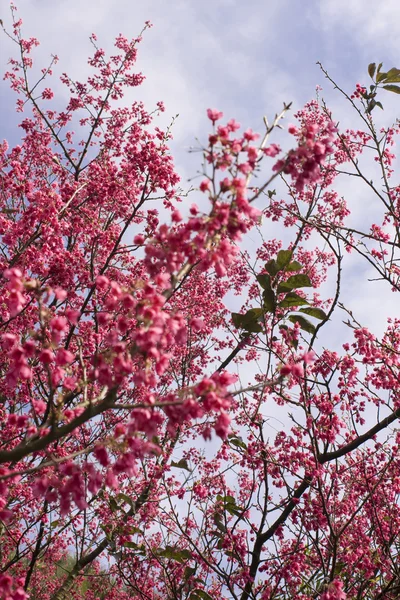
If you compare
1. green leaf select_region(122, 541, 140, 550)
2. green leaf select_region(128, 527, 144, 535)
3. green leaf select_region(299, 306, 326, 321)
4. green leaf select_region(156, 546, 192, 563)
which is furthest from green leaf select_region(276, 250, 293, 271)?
green leaf select_region(122, 541, 140, 550)

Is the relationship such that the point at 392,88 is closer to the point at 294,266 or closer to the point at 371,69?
the point at 371,69

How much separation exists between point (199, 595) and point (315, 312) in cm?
409

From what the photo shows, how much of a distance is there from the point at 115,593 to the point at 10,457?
908 cm

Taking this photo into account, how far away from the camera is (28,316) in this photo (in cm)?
662

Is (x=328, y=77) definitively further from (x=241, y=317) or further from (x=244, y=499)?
(x=244, y=499)

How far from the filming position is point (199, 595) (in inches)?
226

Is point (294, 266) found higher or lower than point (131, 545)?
higher

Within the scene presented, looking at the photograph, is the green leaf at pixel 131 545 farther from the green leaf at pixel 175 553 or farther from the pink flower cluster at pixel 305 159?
the pink flower cluster at pixel 305 159

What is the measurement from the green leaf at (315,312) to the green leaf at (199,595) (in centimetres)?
384

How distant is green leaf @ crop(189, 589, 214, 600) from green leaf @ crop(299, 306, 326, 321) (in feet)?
12.6

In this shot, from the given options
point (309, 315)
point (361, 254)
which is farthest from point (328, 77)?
point (309, 315)

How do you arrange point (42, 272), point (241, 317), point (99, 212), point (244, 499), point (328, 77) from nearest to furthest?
point (241, 317) → point (328, 77) → point (42, 272) → point (99, 212) → point (244, 499)

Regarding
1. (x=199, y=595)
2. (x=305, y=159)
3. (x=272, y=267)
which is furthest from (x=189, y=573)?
(x=305, y=159)

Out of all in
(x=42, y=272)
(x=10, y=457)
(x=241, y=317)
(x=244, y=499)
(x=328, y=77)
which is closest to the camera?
(x=10, y=457)
